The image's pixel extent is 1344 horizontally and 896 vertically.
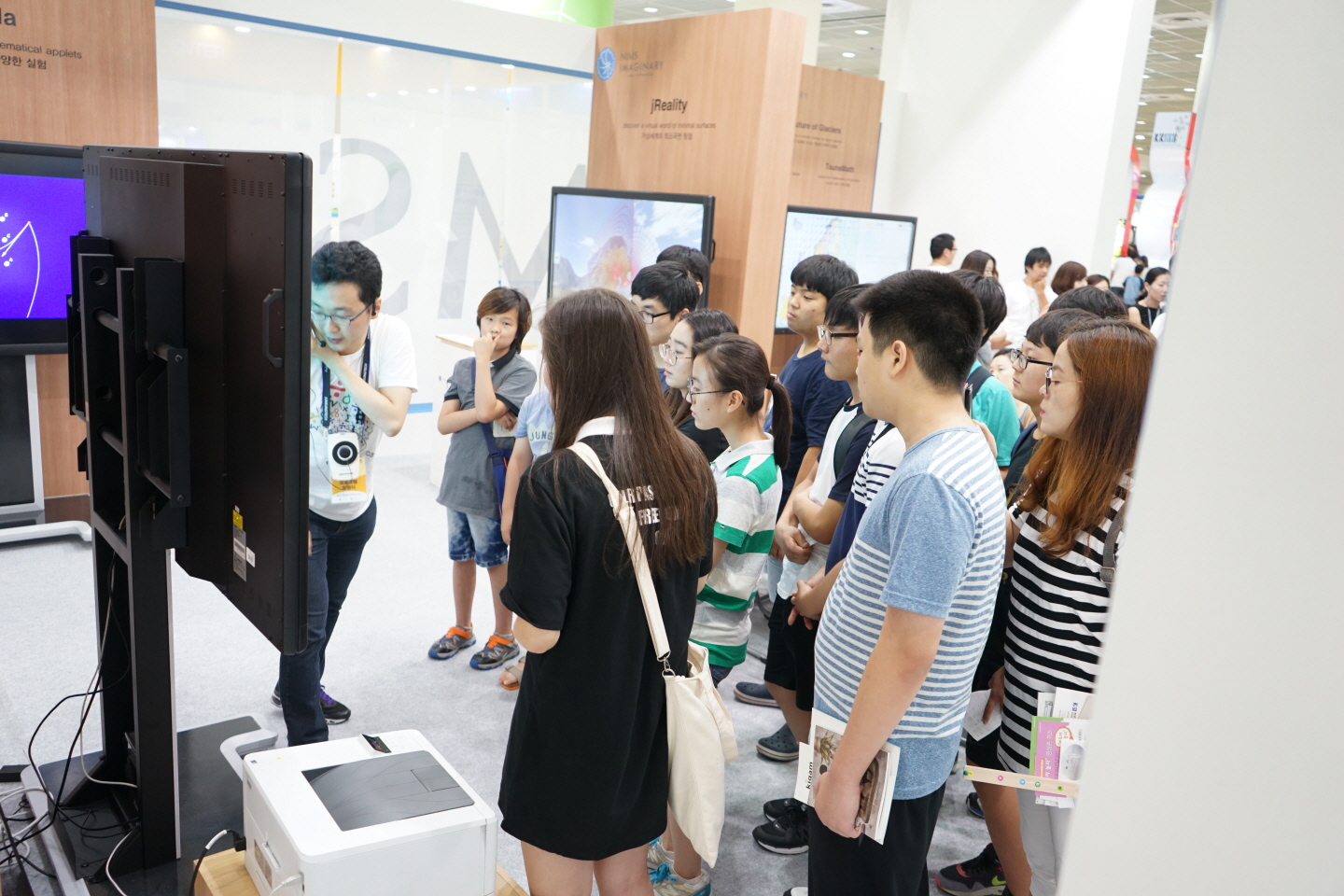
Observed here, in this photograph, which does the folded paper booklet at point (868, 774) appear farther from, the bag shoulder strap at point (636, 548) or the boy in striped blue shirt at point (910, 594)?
the bag shoulder strap at point (636, 548)

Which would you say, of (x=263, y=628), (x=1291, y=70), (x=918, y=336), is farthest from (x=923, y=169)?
(x=1291, y=70)

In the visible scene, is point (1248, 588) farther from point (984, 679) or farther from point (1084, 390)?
point (984, 679)

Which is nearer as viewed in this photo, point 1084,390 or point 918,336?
point 918,336

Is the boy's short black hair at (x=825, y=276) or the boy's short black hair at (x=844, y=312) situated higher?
the boy's short black hair at (x=825, y=276)

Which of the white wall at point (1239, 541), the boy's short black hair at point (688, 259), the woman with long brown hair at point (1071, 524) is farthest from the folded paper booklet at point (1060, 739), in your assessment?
the boy's short black hair at point (688, 259)

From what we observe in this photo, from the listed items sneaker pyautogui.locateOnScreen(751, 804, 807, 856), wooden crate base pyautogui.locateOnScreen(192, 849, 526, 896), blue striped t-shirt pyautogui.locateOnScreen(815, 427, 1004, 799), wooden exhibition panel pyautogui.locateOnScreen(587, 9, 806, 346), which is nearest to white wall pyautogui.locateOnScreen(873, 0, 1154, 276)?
wooden exhibition panel pyautogui.locateOnScreen(587, 9, 806, 346)

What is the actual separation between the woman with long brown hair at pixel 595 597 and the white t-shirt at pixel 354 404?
3.36ft

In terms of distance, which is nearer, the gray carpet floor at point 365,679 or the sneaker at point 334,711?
the gray carpet floor at point 365,679

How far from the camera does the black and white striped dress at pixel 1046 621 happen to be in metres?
1.76

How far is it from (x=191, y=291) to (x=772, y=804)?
6.67 feet

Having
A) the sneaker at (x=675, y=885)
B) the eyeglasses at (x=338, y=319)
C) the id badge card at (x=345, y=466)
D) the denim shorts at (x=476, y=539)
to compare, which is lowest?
the sneaker at (x=675, y=885)

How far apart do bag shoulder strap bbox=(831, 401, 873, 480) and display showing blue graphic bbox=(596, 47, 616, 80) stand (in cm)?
385

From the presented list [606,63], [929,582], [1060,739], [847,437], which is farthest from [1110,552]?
[606,63]

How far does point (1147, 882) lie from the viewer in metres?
0.43
